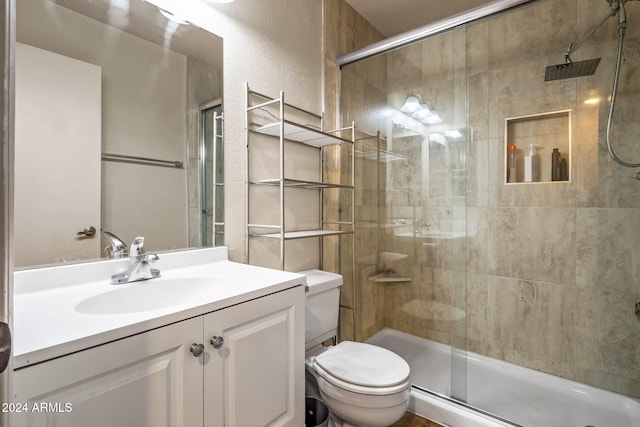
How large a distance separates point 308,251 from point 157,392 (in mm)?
1233

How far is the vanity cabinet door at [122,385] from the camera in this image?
571mm

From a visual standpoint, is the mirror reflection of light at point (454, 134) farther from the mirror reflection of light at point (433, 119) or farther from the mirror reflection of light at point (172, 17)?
the mirror reflection of light at point (172, 17)

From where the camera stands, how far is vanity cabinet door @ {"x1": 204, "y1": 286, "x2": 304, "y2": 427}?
852 millimetres

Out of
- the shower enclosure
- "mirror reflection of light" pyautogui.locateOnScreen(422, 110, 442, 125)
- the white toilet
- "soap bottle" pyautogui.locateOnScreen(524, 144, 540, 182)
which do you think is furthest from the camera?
"mirror reflection of light" pyautogui.locateOnScreen(422, 110, 442, 125)

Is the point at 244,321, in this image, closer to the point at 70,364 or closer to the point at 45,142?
the point at 70,364

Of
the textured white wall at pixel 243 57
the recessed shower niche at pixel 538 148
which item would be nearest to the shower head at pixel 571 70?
the recessed shower niche at pixel 538 148

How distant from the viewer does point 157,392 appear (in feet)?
2.39

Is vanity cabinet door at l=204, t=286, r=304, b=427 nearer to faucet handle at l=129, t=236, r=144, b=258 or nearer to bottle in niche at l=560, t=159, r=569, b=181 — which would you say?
faucet handle at l=129, t=236, r=144, b=258

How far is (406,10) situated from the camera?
7.17ft

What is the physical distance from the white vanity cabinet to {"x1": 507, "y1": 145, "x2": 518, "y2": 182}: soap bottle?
164cm

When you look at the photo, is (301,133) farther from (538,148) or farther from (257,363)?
(538,148)

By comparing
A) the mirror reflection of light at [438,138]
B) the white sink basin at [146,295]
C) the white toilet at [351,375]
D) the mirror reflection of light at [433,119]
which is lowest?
the white toilet at [351,375]

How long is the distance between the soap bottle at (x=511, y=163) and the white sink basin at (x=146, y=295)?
188cm

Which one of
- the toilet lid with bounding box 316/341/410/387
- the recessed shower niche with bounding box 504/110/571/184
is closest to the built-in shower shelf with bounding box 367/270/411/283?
the toilet lid with bounding box 316/341/410/387
